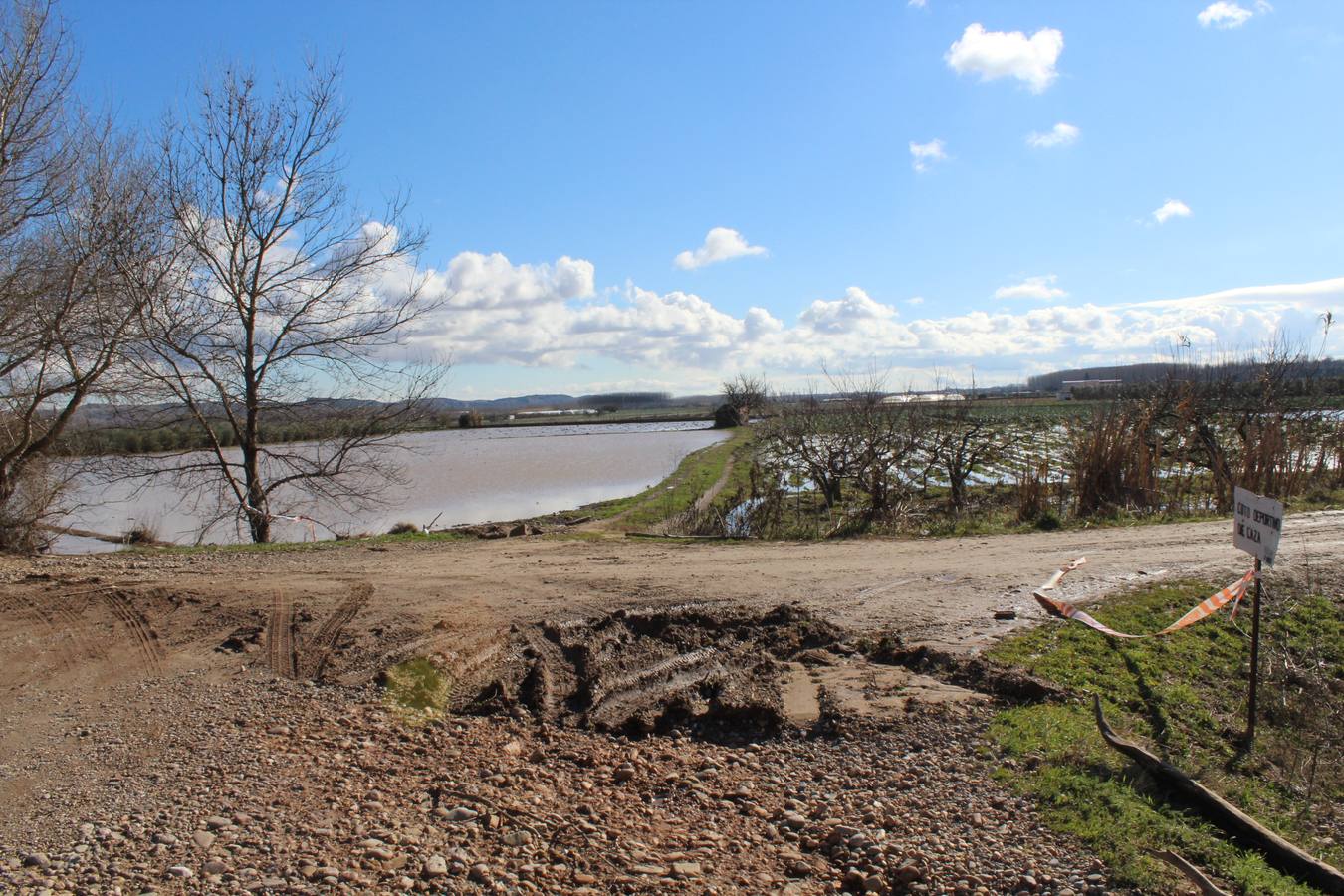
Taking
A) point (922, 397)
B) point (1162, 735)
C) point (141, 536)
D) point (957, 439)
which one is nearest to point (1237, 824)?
point (1162, 735)

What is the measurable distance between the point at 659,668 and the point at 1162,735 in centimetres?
430

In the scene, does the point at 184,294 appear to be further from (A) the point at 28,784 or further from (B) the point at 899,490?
(B) the point at 899,490

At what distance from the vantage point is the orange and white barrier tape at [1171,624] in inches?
319

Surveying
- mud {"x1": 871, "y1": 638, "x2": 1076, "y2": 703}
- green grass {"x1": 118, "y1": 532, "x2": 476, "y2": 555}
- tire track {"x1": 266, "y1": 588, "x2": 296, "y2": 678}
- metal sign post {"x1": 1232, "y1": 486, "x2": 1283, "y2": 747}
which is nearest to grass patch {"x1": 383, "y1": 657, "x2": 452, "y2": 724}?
tire track {"x1": 266, "y1": 588, "x2": 296, "y2": 678}

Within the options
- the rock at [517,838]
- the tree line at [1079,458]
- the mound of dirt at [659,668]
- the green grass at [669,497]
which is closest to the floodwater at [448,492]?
the green grass at [669,497]

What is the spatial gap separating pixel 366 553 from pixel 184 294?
319 inches

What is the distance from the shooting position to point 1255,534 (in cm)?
703

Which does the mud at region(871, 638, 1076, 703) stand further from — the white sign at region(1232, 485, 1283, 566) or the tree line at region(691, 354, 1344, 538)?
the tree line at region(691, 354, 1344, 538)

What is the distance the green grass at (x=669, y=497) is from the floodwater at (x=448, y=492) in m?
1.49

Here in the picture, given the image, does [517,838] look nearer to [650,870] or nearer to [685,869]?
[650,870]

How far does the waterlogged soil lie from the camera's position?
4.77m

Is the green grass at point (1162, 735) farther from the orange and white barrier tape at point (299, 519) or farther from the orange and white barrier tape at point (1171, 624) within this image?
the orange and white barrier tape at point (299, 519)

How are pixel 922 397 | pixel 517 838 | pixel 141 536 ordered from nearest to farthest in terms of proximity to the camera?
pixel 517 838 < pixel 141 536 < pixel 922 397

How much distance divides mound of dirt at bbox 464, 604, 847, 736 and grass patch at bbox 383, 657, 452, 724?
1.08 ft
